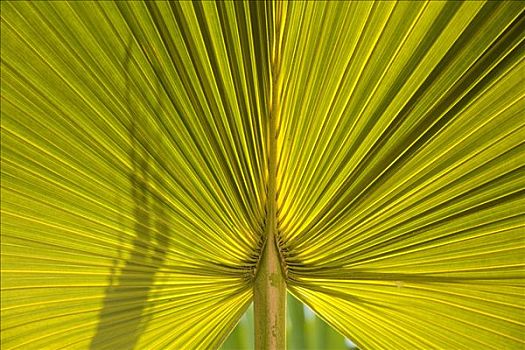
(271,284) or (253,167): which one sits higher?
(253,167)

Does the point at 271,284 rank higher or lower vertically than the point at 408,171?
lower

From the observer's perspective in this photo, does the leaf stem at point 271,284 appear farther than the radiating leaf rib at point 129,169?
Yes

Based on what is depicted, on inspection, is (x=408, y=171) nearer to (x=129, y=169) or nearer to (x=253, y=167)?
(x=253, y=167)

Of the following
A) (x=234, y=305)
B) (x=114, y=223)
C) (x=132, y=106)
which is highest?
(x=132, y=106)

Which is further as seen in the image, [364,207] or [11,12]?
[364,207]

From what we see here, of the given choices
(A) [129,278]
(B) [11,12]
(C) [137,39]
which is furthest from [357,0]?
(A) [129,278]

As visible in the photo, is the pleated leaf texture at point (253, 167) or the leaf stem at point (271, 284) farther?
the leaf stem at point (271, 284)

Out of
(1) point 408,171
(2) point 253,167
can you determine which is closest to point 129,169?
(2) point 253,167

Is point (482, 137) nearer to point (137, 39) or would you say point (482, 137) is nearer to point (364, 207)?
point (364, 207)
